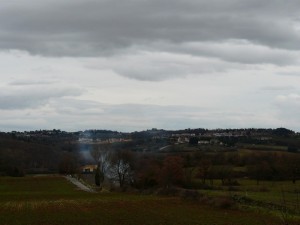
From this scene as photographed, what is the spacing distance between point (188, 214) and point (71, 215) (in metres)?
10.3

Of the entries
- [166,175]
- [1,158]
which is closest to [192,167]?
[166,175]

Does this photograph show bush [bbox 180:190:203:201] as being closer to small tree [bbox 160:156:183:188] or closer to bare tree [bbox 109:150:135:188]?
small tree [bbox 160:156:183:188]

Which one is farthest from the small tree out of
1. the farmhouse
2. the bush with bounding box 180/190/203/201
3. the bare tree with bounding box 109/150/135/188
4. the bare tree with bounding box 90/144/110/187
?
the farmhouse

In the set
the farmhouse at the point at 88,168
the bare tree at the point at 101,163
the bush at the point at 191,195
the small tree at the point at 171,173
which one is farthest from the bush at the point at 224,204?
the farmhouse at the point at 88,168

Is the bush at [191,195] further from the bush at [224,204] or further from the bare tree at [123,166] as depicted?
the bare tree at [123,166]

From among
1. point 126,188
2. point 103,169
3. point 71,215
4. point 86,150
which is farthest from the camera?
point 86,150

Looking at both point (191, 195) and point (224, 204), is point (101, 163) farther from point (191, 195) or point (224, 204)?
point (224, 204)

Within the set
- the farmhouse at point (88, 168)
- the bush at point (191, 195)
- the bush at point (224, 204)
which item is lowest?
the farmhouse at point (88, 168)

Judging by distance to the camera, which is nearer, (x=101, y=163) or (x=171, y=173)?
(x=171, y=173)

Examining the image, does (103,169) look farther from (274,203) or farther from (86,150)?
(274,203)

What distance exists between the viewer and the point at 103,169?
125312 millimetres

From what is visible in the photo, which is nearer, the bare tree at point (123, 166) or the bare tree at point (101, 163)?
the bare tree at point (123, 166)

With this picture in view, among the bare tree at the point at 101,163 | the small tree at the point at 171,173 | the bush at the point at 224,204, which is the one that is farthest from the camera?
the bare tree at the point at 101,163

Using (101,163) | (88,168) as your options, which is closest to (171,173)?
(101,163)
